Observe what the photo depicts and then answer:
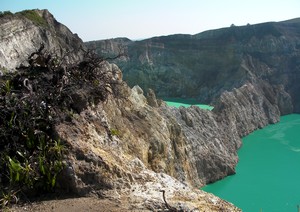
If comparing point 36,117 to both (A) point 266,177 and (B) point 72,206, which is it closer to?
(B) point 72,206

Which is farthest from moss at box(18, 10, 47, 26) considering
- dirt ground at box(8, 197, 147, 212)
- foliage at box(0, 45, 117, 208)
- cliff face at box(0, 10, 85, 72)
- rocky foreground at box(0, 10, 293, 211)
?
dirt ground at box(8, 197, 147, 212)

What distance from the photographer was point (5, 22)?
1416 cm

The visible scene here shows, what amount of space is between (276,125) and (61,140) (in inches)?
1357

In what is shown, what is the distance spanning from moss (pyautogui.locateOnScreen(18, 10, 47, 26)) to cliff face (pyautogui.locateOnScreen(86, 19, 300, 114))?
2990 cm

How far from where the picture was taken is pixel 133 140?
9453 millimetres

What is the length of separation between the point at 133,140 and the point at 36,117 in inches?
180

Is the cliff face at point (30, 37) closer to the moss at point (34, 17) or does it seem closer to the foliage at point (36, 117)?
the moss at point (34, 17)

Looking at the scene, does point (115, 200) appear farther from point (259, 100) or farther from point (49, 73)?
point (259, 100)

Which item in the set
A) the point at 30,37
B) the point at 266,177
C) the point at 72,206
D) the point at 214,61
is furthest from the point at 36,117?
the point at 214,61

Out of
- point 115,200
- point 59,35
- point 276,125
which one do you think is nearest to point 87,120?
point 115,200

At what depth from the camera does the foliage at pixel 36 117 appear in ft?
15.3

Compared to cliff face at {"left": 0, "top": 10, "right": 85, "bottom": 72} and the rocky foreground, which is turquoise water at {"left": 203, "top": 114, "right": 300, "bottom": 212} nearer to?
the rocky foreground

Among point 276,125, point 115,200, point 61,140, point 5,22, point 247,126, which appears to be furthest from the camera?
point 276,125

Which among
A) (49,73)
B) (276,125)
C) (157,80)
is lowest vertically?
(276,125)
